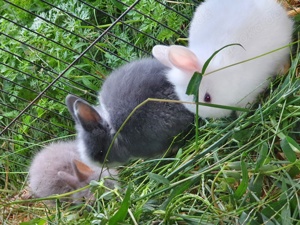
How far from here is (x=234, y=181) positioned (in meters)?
1.72

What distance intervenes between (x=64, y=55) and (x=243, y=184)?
148cm

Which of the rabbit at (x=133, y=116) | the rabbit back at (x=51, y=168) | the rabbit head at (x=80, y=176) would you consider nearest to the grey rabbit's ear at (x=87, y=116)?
the rabbit at (x=133, y=116)

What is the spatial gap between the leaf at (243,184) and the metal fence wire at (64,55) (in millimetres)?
1043

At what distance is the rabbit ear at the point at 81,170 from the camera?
2414mm

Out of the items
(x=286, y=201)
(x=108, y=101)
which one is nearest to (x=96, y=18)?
(x=108, y=101)

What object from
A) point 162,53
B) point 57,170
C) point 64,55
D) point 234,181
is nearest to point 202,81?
point 162,53

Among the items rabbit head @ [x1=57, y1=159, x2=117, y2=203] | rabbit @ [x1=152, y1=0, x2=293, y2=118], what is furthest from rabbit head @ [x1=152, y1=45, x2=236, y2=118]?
rabbit head @ [x1=57, y1=159, x2=117, y2=203]

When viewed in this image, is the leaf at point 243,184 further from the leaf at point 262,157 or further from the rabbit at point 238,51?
the rabbit at point 238,51

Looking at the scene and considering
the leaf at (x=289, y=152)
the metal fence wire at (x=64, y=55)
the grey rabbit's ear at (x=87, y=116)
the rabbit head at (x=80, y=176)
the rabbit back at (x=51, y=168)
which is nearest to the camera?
the leaf at (x=289, y=152)

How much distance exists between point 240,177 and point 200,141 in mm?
351

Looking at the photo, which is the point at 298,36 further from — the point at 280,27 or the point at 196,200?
the point at 196,200

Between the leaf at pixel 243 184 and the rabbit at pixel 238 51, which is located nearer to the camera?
the leaf at pixel 243 184

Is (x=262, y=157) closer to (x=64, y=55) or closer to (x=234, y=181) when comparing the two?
(x=234, y=181)

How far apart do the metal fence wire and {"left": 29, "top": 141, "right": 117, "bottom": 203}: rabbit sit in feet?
0.25
